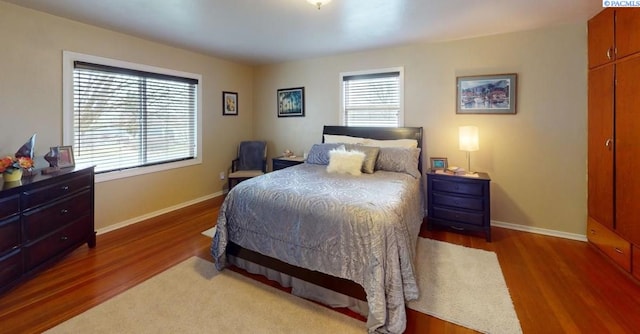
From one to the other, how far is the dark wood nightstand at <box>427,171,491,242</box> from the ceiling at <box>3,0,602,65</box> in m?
1.68

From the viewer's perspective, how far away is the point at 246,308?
204 cm

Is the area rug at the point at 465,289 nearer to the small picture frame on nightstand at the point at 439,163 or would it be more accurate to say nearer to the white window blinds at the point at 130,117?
the small picture frame on nightstand at the point at 439,163

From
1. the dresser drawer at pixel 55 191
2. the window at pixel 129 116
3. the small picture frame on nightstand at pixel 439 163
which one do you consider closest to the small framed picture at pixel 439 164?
the small picture frame on nightstand at pixel 439 163

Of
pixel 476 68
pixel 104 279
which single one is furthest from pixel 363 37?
pixel 104 279

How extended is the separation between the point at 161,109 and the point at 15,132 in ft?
5.15

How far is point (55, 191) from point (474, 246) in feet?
13.1

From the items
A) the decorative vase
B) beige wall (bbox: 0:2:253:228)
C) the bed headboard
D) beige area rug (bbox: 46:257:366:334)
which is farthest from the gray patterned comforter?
beige wall (bbox: 0:2:253:228)

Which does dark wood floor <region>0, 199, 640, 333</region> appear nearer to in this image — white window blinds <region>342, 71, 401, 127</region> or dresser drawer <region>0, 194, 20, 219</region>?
dresser drawer <region>0, 194, 20, 219</region>

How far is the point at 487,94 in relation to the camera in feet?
11.6

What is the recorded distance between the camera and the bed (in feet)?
5.97

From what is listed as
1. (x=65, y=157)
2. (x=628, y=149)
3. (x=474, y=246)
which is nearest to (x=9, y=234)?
(x=65, y=157)

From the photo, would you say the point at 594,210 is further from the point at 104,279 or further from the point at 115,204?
the point at 115,204

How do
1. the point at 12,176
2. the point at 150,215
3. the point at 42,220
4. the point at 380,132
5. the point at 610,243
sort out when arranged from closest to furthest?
the point at 12,176 < the point at 42,220 < the point at 610,243 < the point at 150,215 < the point at 380,132

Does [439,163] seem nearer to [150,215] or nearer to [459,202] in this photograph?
[459,202]
